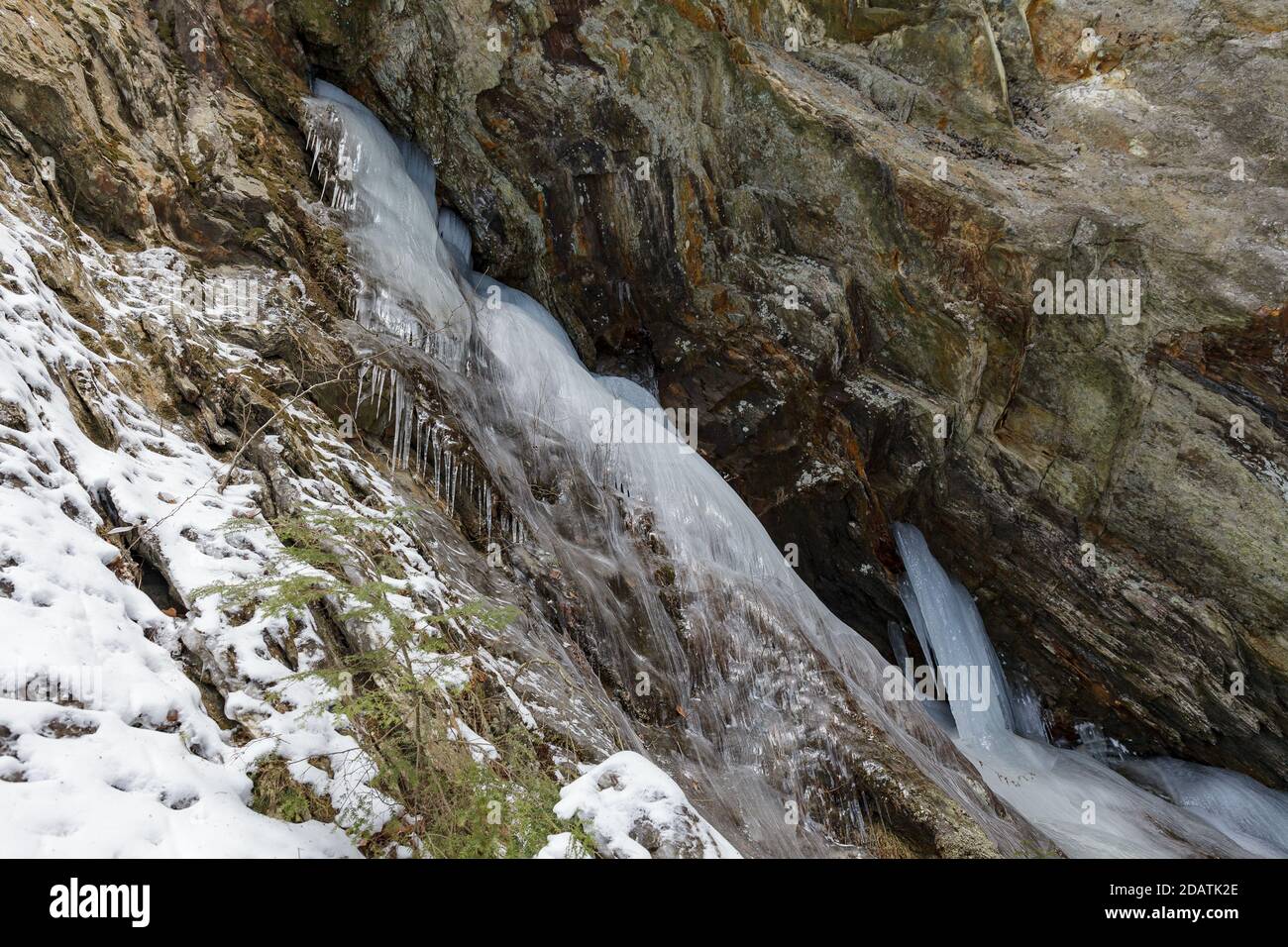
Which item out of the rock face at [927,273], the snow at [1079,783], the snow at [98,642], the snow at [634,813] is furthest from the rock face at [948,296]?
the snow at [634,813]

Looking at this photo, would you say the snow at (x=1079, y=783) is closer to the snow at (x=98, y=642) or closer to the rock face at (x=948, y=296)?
the rock face at (x=948, y=296)

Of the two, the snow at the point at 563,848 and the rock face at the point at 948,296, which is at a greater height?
the rock face at the point at 948,296

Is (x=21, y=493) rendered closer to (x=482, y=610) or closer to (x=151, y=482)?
(x=151, y=482)

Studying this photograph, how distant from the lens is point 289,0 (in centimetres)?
839

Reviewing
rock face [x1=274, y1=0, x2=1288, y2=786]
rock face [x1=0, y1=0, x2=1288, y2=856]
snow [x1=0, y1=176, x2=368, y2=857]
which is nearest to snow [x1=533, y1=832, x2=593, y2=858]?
snow [x1=0, y1=176, x2=368, y2=857]

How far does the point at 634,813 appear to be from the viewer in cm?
288

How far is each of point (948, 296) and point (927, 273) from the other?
1.16ft

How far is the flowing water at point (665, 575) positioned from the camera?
5918mm

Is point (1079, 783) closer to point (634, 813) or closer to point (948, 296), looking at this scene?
point (948, 296)

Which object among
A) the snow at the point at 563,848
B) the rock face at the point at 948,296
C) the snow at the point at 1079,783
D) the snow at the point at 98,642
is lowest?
the snow at the point at 1079,783

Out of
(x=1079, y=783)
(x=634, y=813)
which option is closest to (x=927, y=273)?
(x=1079, y=783)

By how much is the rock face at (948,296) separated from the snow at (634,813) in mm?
7188

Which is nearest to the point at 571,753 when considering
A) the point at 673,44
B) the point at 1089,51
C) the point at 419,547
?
the point at 419,547
